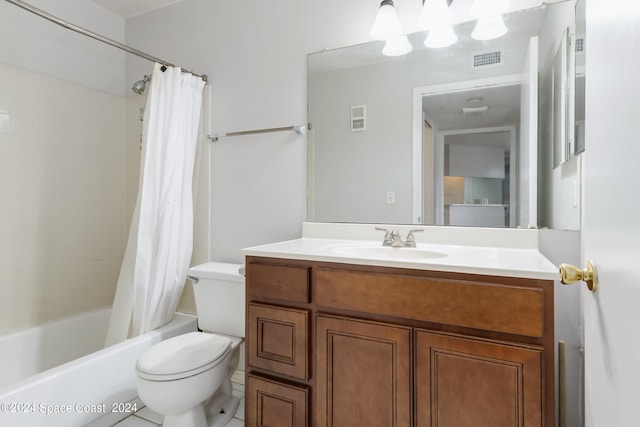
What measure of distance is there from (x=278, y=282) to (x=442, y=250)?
70 centimetres

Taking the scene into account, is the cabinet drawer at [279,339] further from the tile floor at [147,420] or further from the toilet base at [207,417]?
the tile floor at [147,420]

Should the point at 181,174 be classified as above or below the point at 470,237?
above

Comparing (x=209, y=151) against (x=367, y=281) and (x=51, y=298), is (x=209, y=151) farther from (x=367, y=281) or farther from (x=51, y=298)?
(x=367, y=281)

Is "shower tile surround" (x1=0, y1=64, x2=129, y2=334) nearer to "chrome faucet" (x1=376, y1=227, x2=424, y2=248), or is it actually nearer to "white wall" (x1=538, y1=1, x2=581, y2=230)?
"chrome faucet" (x1=376, y1=227, x2=424, y2=248)

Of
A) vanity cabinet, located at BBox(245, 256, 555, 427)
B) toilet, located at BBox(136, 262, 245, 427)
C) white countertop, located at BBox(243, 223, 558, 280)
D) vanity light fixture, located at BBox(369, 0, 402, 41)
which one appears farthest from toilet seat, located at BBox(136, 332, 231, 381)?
vanity light fixture, located at BBox(369, 0, 402, 41)

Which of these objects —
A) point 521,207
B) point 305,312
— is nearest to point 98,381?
point 305,312

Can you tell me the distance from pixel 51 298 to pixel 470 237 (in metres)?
2.46

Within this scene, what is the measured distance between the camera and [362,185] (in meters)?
1.79

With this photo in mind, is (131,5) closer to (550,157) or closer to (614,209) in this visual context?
(550,157)

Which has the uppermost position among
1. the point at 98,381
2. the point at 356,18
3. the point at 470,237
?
the point at 356,18

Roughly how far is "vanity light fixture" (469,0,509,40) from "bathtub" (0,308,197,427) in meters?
2.18

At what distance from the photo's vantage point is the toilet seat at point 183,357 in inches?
53.8

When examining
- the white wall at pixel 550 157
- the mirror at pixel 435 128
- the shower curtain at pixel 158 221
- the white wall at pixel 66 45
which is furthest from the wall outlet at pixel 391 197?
the white wall at pixel 66 45

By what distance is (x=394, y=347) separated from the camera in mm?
1117
